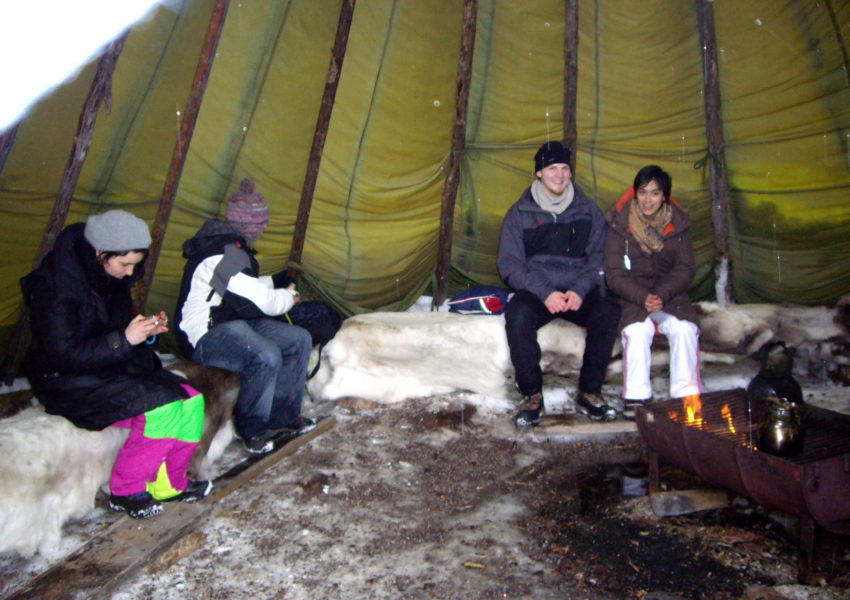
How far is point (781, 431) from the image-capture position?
261 centimetres

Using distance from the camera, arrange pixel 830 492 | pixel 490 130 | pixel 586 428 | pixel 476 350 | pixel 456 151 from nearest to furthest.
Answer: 1. pixel 830 492
2. pixel 586 428
3. pixel 476 350
4. pixel 456 151
5. pixel 490 130

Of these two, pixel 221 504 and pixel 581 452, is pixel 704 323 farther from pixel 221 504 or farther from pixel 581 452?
pixel 221 504

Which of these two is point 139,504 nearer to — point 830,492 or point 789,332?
point 830,492

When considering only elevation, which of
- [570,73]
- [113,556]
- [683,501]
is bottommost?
[113,556]

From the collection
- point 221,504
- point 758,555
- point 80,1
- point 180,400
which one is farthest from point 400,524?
point 80,1

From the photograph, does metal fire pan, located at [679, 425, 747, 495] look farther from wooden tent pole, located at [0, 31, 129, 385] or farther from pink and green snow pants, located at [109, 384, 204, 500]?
wooden tent pole, located at [0, 31, 129, 385]

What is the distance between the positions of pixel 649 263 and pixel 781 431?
5.98ft

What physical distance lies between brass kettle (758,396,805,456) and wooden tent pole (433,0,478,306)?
280 cm

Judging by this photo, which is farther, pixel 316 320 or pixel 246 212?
pixel 316 320

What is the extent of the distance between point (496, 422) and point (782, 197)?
2.59m

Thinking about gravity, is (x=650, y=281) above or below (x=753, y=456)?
above

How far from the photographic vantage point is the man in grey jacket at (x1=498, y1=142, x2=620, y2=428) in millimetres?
4121

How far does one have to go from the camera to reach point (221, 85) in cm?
449

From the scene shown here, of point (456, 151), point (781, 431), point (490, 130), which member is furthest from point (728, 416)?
point (490, 130)
